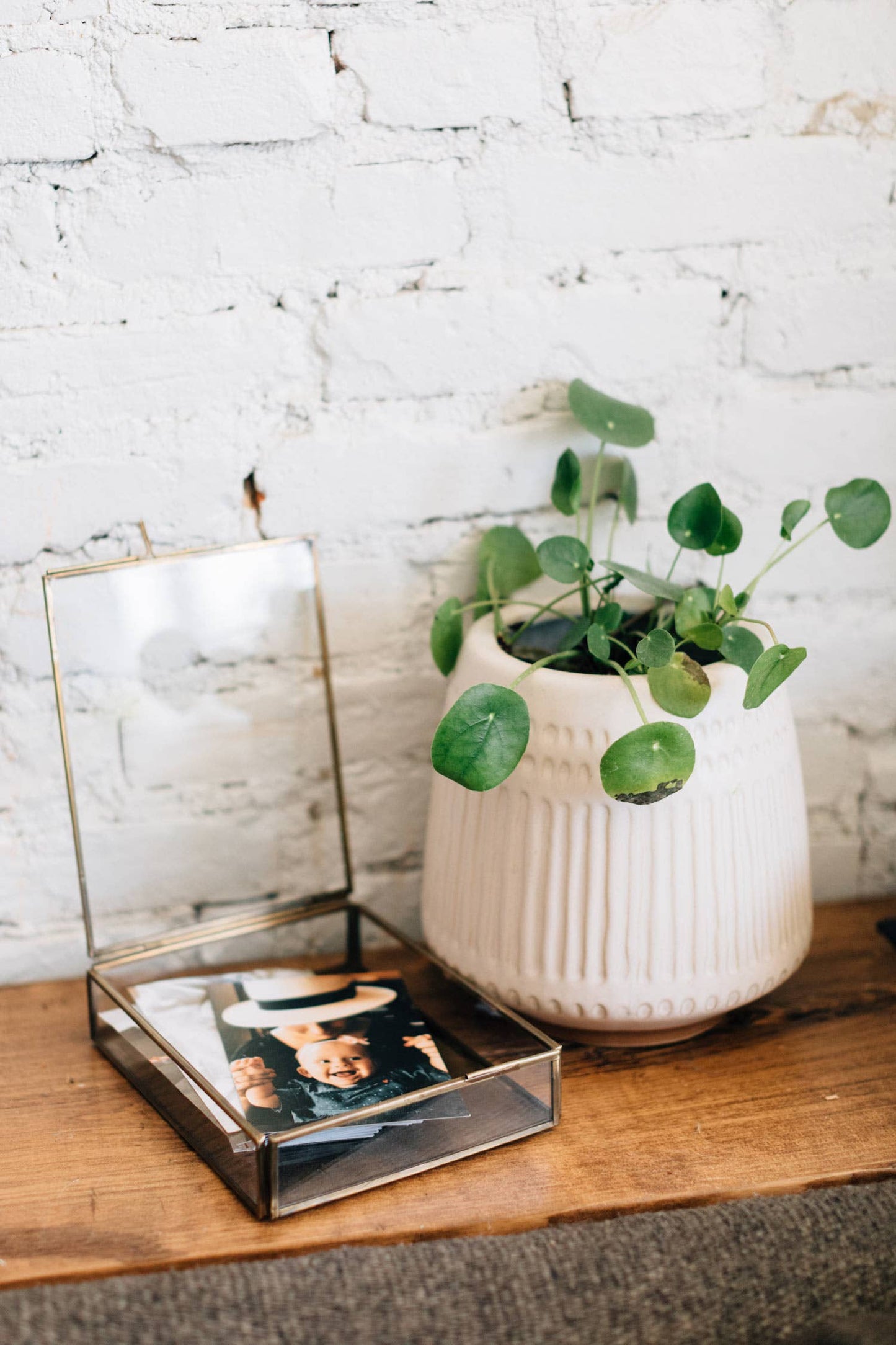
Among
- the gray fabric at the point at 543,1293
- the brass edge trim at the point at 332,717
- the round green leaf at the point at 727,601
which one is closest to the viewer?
the gray fabric at the point at 543,1293

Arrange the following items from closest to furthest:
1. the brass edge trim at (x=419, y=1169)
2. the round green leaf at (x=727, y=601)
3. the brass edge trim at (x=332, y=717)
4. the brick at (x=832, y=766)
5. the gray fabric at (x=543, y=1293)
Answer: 1. the gray fabric at (x=543, y=1293)
2. the brass edge trim at (x=419, y=1169)
3. the round green leaf at (x=727, y=601)
4. the brass edge trim at (x=332, y=717)
5. the brick at (x=832, y=766)

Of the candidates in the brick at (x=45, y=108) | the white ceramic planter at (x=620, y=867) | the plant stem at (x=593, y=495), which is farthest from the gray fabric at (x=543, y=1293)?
the brick at (x=45, y=108)

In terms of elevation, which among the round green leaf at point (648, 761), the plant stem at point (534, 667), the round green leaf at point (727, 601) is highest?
the round green leaf at point (727, 601)

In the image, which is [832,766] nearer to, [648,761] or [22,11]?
[648,761]

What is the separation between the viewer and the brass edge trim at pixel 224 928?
94cm

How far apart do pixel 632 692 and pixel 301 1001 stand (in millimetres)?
347

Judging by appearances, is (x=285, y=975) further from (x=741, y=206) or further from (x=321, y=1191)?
(x=741, y=206)

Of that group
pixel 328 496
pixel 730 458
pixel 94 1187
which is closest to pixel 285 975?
pixel 94 1187

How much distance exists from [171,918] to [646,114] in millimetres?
725

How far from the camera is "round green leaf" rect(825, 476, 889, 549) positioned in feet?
2.92

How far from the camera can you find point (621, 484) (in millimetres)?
999

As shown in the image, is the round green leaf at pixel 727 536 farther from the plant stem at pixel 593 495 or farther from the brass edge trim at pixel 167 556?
the brass edge trim at pixel 167 556

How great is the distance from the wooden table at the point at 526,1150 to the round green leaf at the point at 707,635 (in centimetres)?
31

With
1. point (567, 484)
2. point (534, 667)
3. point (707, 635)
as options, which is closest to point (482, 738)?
point (534, 667)
